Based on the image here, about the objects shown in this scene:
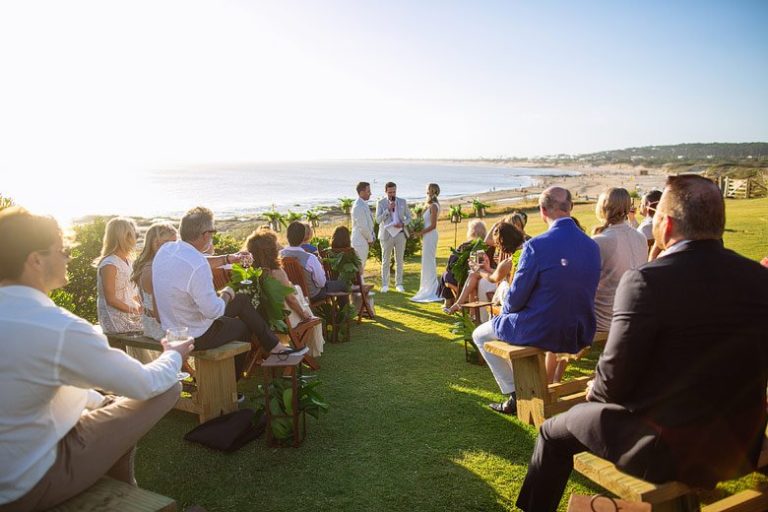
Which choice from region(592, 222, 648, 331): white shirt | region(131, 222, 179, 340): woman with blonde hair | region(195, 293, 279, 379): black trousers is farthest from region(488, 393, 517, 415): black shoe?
region(131, 222, 179, 340): woman with blonde hair

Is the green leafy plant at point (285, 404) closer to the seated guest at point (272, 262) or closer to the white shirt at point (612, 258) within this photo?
the seated guest at point (272, 262)

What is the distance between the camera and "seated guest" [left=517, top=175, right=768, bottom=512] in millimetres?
2193

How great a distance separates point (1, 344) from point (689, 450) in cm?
295

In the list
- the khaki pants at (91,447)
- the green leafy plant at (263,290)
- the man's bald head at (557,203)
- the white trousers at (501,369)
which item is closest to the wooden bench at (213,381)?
the green leafy plant at (263,290)

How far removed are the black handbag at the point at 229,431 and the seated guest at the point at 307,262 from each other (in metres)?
2.61

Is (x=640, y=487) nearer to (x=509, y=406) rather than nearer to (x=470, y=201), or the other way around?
(x=509, y=406)

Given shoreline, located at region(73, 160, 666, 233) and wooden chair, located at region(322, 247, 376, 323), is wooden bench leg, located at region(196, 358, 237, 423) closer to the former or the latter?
wooden chair, located at region(322, 247, 376, 323)

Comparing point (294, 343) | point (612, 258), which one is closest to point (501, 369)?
point (612, 258)

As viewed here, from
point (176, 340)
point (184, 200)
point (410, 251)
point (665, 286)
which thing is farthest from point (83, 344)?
point (184, 200)

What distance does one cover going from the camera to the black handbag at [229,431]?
164 inches

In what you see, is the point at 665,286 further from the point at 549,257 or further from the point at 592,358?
the point at 592,358

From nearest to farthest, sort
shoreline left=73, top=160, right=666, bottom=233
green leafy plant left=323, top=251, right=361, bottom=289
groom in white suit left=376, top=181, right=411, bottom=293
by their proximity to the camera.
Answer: green leafy plant left=323, top=251, right=361, bottom=289 < groom in white suit left=376, top=181, right=411, bottom=293 < shoreline left=73, top=160, right=666, bottom=233

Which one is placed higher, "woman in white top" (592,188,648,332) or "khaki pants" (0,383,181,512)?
"woman in white top" (592,188,648,332)

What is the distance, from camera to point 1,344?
2.12 meters
